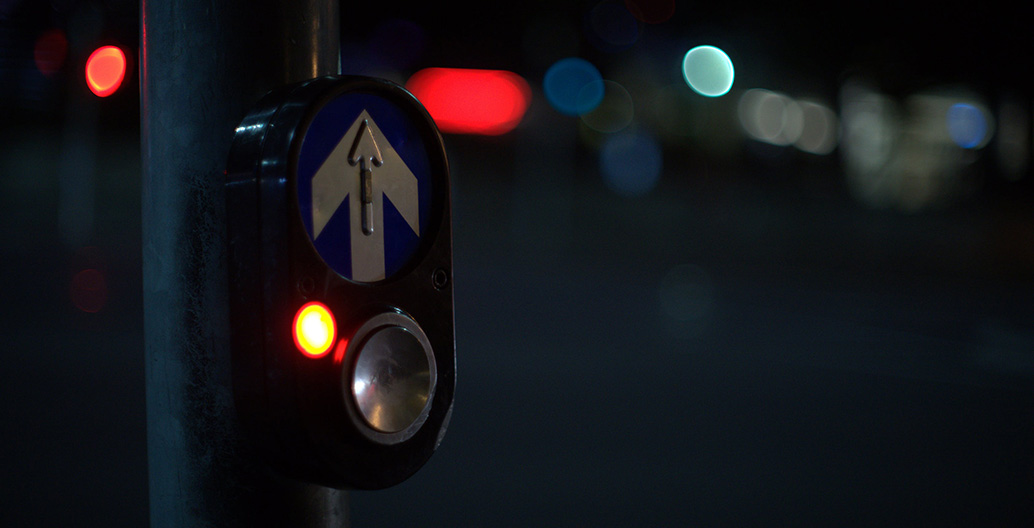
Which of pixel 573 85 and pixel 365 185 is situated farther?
pixel 573 85

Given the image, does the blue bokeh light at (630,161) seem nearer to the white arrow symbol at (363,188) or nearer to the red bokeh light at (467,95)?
the red bokeh light at (467,95)

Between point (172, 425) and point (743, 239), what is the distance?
17058 mm

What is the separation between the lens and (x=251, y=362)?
853 mm

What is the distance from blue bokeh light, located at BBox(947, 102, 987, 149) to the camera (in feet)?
77.0

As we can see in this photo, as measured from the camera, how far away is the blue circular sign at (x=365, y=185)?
0.86m

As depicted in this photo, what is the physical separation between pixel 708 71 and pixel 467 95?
10630 millimetres

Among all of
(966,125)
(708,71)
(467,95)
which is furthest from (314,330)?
(708,71)

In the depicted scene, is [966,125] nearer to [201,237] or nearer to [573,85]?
[573,85]

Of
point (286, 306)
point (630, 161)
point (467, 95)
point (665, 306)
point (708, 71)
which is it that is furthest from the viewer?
point (630, 161)

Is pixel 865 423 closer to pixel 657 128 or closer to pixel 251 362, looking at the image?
pixel 251 362

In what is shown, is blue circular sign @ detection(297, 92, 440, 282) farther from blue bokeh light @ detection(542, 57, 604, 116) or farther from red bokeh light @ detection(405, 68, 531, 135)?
blue bokeh light @ detection(542, 57, 604, 116)

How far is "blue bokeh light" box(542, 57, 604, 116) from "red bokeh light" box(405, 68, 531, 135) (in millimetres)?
4775

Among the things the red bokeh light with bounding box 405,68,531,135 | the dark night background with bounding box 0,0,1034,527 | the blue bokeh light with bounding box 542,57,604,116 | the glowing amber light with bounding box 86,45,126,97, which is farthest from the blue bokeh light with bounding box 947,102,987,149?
the glowing amber light with bounding box 86,45,126,97

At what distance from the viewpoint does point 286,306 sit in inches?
32.7
